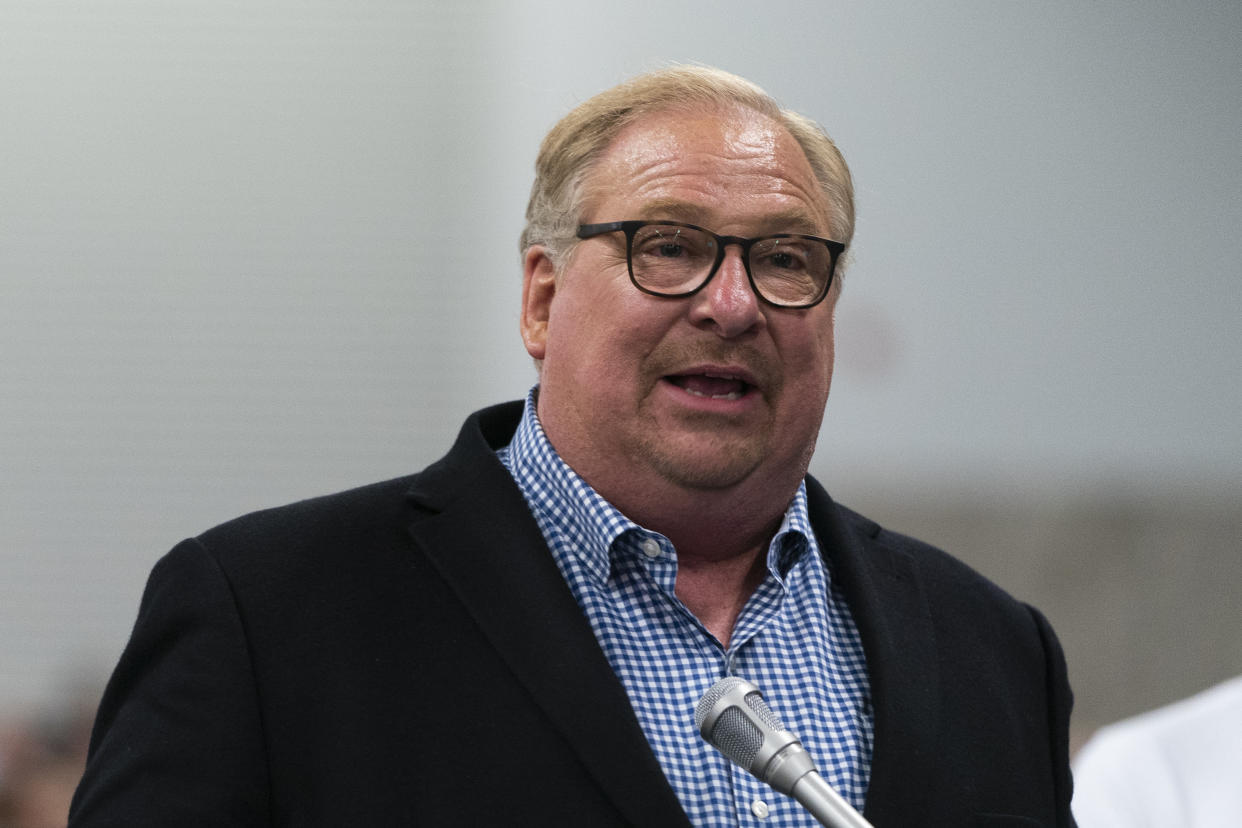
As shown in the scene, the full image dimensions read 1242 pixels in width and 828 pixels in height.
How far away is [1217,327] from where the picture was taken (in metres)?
4.91

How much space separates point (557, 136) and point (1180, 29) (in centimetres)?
391

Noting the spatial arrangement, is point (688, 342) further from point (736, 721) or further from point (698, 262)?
point (736, 721)

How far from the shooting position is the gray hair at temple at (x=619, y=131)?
5.72 feet

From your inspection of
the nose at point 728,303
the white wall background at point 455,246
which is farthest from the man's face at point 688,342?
the white wall background at point 455,246

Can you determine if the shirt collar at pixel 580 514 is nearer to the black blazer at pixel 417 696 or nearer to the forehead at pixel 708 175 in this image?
the black blazer at pixel 417 696

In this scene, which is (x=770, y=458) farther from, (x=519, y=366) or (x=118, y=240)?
(x=118, y=240)

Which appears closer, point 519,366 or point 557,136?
point 557,136

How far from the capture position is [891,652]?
65.4 inches

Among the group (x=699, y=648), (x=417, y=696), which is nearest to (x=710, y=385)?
(x=699, y=648)

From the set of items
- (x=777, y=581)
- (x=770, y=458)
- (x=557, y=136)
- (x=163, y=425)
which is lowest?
(x=163, y=425)

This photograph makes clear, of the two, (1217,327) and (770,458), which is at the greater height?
(770,458)

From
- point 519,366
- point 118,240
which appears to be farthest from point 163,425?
point 519,366

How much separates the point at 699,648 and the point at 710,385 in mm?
299

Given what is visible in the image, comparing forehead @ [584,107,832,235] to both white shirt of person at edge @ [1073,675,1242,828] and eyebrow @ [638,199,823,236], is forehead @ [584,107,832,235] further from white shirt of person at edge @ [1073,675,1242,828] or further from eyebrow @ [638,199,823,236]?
white shirt of person at edge @ [1073,675,1242,828]
